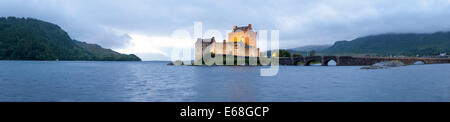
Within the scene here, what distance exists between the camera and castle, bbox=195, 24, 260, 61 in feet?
348

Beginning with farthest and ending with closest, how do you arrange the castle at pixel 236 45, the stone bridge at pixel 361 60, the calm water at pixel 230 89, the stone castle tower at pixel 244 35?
the stone castle tower at pixel 244 35 < the castle at pixel 236 45 < the stone bridge at pixel 361 60 < the calm water at pixel 230 89

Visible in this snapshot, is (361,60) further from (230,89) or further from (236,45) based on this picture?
(230,89)

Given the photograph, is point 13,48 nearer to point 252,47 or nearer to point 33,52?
point 33,52

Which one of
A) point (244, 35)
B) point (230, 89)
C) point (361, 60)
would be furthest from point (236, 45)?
point (230, 89)

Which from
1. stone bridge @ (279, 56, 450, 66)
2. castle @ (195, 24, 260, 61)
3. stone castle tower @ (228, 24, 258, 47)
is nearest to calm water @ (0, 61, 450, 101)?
stone bridge @ (279, 56, 450, 66)

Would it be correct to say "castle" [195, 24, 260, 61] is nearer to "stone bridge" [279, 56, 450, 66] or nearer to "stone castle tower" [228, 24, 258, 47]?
"stone castle tower" [228, 24, 258, 47]

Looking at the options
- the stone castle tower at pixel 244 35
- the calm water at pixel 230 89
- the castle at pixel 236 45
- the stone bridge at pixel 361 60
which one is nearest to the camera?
the calm water at pixel 230 89

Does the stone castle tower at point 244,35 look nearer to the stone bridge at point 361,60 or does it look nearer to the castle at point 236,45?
the castle at point 236,45

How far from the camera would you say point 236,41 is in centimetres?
11175

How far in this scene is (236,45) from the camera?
10762 cm

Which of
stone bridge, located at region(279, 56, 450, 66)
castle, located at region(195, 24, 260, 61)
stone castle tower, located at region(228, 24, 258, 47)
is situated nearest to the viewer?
stone bridge, located at region(279, 56, 450, 66)

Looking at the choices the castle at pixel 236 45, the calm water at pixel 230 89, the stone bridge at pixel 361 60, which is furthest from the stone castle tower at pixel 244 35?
the calm water at pixel 230 89

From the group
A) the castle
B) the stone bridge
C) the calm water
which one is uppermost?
the castle

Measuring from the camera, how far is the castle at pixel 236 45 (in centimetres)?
10606
